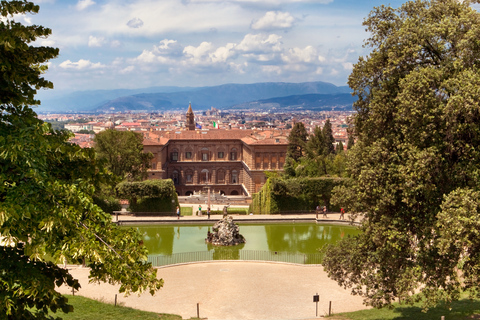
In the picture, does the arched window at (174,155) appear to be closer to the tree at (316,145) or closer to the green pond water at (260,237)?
the tree at (316,145)

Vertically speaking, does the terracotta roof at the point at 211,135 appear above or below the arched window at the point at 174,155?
above

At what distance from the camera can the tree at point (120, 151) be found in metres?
41.7

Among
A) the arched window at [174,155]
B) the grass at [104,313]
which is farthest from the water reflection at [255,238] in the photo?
the arched window at [174,155]

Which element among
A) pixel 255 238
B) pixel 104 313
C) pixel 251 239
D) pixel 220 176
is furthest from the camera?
pixel 220 176

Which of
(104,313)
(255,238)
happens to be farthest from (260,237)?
(104,313)

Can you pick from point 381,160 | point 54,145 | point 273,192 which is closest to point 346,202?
point 381,160

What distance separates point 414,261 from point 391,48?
5.32m

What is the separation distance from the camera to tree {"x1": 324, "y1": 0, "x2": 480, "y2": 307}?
1054cm

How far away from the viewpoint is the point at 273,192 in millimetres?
38375

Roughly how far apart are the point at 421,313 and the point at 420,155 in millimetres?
6051

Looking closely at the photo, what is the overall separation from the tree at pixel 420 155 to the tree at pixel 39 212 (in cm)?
656

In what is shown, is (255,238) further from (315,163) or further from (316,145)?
(316,145)

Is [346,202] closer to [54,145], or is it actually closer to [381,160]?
[381,160]

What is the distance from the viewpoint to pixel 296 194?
3856 centimetres
